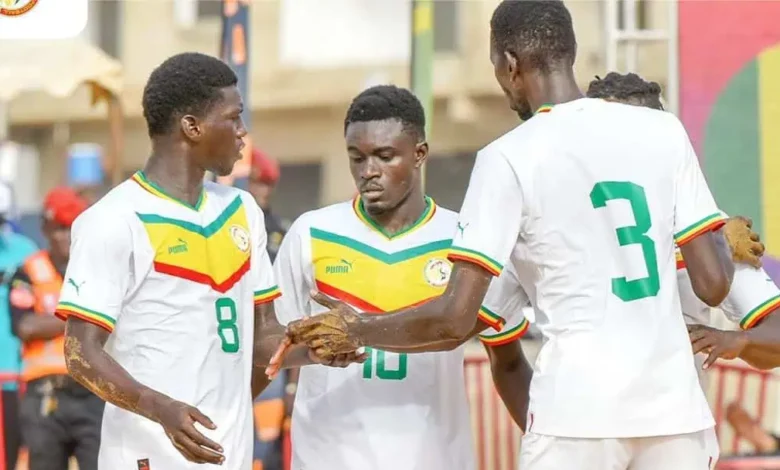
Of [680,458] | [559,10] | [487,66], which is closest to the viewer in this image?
[680,458]

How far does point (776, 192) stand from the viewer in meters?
9.16

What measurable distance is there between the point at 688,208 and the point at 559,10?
76cm

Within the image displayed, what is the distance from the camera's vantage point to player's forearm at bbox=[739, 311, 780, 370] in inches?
207

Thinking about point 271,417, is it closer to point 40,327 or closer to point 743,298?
point 40,327

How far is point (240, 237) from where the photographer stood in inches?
221

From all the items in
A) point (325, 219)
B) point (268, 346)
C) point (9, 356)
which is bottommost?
point (9, 356)

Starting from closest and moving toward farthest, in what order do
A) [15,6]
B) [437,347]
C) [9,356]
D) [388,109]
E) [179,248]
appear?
[437,347]
[179,248]
[388,109]
[15,6]
[9,356]

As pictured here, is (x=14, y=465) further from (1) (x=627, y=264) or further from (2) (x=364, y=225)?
(1) (x=627, y=264)

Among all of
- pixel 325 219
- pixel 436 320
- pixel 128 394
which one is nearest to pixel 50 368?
pixel 325 219

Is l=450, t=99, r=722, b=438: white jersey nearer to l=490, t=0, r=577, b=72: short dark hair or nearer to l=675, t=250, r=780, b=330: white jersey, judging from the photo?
l=490, t=0, r=577, b=72: short dark hair

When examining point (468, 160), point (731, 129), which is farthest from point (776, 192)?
point (468, 160)

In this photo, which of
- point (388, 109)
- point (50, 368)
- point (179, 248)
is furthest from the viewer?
point (50, 368)

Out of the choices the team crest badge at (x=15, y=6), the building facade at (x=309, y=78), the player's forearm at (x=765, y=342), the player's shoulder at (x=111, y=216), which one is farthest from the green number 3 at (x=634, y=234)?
the building facade at (x=309, y=78)

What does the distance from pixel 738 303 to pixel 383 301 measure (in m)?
1.24
